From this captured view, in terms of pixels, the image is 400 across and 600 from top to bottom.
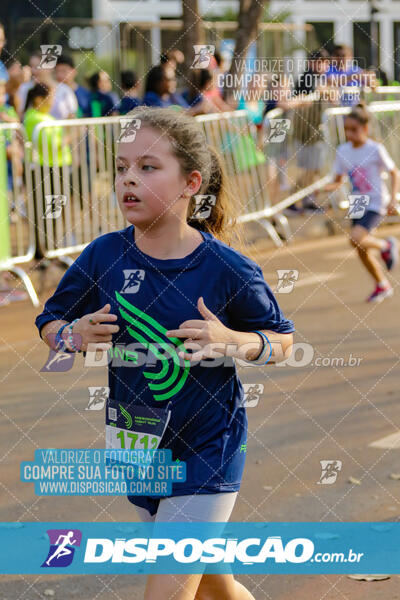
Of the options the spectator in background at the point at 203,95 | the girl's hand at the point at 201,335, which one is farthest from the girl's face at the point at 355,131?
the girl's hand at the point at 201,335

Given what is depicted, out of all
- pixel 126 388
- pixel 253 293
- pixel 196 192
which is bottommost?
pixel 126 388

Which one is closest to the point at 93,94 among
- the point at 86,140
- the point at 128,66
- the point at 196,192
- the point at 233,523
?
the point at 86,140

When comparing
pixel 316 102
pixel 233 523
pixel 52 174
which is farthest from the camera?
pixel 316 102

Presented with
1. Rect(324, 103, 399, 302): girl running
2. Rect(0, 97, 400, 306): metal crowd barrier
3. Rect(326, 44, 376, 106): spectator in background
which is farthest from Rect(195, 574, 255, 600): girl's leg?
Rect(326, 44, 376, 106): spectator in background

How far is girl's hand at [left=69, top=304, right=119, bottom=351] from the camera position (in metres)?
2.76

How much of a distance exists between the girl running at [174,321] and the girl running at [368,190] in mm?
6046

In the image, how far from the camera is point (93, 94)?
1313 cm

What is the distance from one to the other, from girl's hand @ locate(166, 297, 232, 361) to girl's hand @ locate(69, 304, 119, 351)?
0.15 meters

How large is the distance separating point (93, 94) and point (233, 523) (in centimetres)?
946

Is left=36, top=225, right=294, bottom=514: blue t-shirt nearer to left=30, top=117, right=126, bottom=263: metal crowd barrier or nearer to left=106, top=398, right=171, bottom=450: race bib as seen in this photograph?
left=106, top=398, right=171, bottom=450: race bib

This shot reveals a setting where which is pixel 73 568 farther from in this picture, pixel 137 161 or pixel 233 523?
pixel 137 161

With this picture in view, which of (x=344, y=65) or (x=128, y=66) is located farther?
(x=128, y=66)

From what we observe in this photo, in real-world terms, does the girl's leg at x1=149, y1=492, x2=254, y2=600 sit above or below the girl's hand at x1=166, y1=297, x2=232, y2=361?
below

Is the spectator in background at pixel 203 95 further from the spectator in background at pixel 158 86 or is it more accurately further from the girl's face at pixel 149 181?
the girl's face at pixel 149 181
